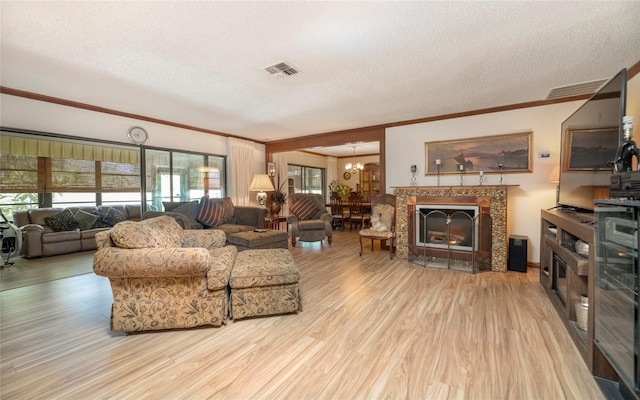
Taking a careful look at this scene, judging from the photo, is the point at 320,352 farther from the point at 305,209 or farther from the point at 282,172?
the point at 282,172

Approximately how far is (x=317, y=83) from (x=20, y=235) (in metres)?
4.90

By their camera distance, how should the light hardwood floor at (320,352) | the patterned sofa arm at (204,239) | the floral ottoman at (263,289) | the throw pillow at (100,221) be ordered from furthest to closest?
the throw pillow at (100,221) → the patterned sofa arm at (204,239) → the floral ottoman at (263,289) → the light hardwood floor at (320,352)

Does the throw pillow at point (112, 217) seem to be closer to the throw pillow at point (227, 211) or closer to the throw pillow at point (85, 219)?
the throw pillow at point (85, 219)

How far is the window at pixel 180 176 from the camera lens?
483 cm

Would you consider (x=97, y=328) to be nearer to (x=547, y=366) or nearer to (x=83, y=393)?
(x=83, y=393)

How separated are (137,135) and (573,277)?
232 inches

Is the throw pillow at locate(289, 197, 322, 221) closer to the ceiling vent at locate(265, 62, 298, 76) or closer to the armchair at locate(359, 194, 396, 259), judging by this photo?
the armchair at locate(359, 194, 396, 259)

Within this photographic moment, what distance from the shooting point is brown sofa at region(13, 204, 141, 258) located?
14.1 ft

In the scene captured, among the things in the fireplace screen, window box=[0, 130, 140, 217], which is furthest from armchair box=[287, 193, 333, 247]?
window box=[0, 130, 140, 217]

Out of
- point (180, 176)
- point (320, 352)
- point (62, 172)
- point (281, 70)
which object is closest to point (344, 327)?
point (320, 352)

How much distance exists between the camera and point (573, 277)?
208 cm

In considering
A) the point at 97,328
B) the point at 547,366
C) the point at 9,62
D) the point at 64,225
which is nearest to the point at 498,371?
the point at 547,366

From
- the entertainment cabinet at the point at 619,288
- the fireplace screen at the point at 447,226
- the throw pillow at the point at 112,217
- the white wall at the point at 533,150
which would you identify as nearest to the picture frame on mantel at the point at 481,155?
the white wall at the point at 533,150

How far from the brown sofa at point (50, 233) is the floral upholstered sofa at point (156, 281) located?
12.1 feet
